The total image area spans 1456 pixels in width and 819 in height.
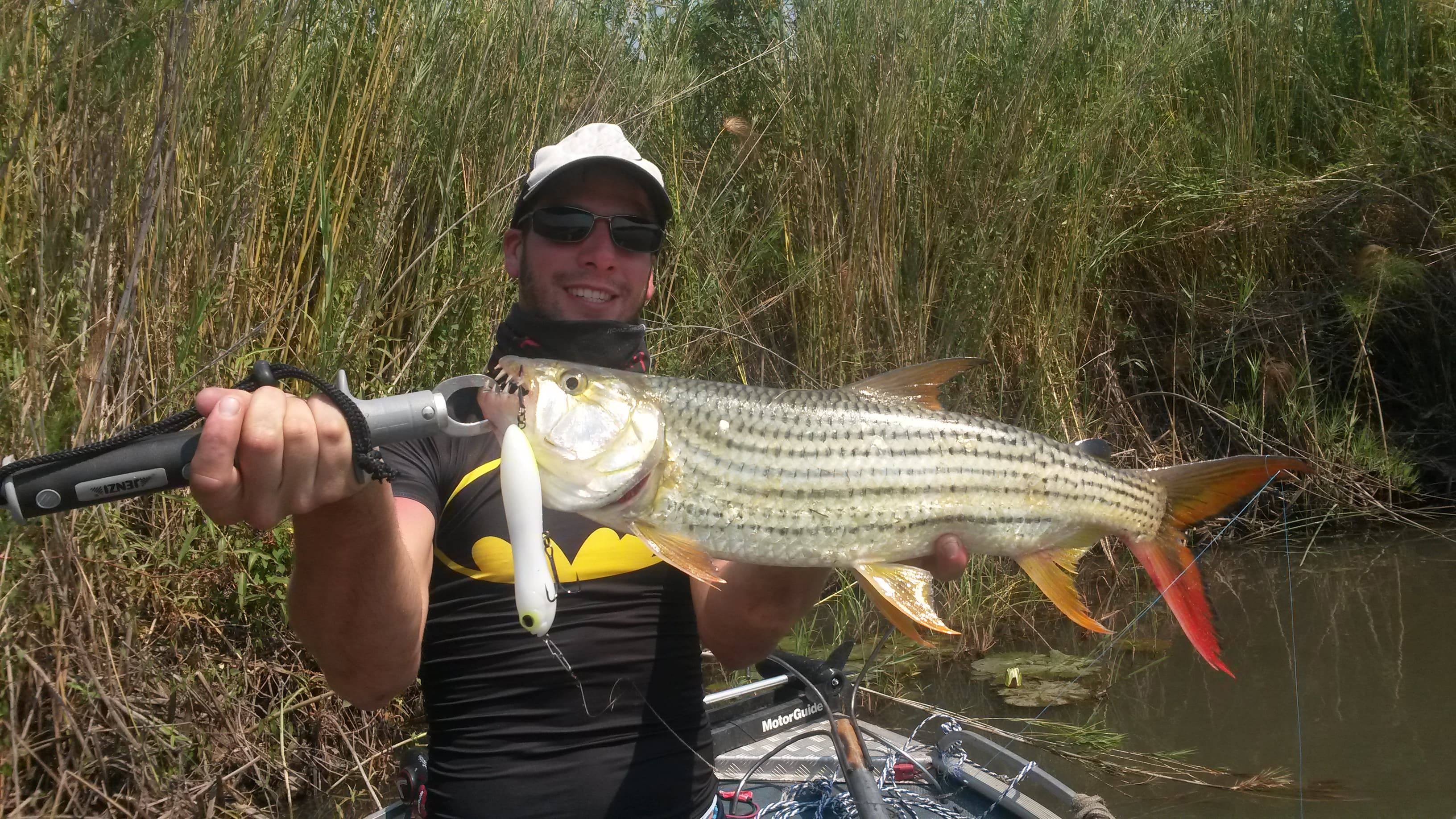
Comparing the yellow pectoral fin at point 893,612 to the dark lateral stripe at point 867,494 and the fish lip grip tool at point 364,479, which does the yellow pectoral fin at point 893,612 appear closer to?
the dark lateral stripe at point 867,494

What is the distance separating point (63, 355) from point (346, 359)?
3.46ft

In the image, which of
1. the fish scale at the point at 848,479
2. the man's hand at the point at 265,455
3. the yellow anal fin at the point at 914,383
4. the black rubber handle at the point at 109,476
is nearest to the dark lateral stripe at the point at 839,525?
the fish scale at the point at 848,479

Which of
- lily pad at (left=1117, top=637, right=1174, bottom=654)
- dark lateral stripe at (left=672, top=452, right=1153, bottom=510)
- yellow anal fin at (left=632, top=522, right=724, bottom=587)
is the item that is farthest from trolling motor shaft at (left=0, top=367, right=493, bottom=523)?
lily pad at (left=1117, top=637, right=1174, bottom=654)

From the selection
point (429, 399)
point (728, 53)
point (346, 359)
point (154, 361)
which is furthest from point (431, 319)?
point (728, 53)

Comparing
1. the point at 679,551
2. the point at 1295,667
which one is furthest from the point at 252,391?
the point at 1295,667

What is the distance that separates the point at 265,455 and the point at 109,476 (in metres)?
0.20

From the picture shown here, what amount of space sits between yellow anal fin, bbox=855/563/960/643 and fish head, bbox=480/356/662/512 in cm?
57

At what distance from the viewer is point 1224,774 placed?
416cm

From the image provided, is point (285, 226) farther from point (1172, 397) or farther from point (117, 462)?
point (1172, 397)

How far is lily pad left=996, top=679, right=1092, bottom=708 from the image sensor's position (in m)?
4.72

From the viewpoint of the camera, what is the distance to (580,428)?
6.58 ft

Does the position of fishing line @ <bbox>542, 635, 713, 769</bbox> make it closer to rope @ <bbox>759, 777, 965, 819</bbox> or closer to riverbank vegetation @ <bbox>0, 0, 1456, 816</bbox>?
rope @ <bbox>759, 777, 965, 819</bbox>

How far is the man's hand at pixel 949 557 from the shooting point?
2299 mm

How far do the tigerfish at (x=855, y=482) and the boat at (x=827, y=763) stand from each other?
80cm
